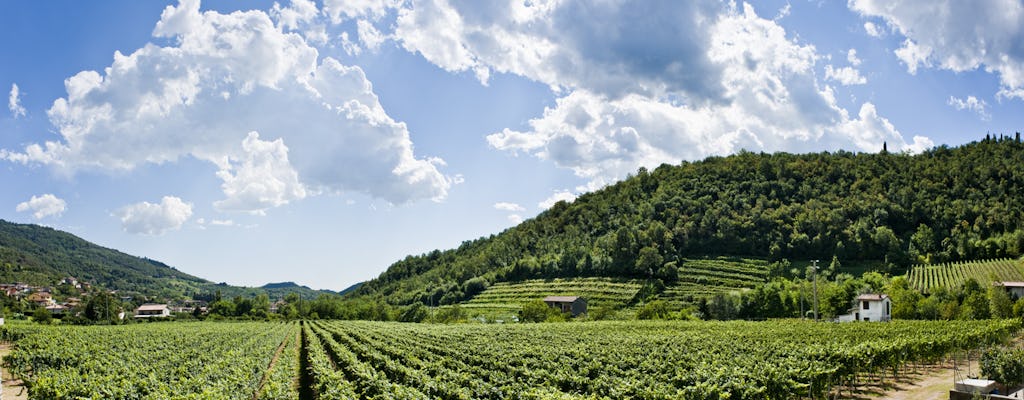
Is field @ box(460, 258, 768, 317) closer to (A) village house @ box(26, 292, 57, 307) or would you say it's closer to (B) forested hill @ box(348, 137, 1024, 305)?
(B) forested hill @ box(348, 137, 1024, 305)

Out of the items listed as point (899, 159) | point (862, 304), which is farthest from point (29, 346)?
point (899, 159)

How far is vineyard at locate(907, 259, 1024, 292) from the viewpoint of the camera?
85062mm

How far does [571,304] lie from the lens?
98062 mm

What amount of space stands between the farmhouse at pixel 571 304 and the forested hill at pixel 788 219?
71.6ft

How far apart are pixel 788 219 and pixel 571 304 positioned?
198ft

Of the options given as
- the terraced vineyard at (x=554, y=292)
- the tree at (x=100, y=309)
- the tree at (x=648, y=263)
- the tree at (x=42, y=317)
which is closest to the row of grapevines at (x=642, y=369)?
the terraced vineyard at (x=554, y=292)

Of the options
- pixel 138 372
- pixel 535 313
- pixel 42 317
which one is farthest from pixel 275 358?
pixel 42 317

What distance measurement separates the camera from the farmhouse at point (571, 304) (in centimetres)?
9788

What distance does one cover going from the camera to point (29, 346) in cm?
4278

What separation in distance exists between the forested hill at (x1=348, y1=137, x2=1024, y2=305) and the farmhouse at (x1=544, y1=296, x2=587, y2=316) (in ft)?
71.6

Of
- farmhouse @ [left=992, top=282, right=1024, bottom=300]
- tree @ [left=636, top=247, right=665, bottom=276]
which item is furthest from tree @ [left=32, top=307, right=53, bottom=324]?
farmhouse @ [left=992, top=282, right=1024, bottom=300]

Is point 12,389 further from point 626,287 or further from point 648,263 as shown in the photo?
point 648,263

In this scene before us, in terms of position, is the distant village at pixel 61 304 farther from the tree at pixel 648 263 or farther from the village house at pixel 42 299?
the tree at pixel 648 263

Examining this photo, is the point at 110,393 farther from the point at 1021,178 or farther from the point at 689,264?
the point at 1021,178
